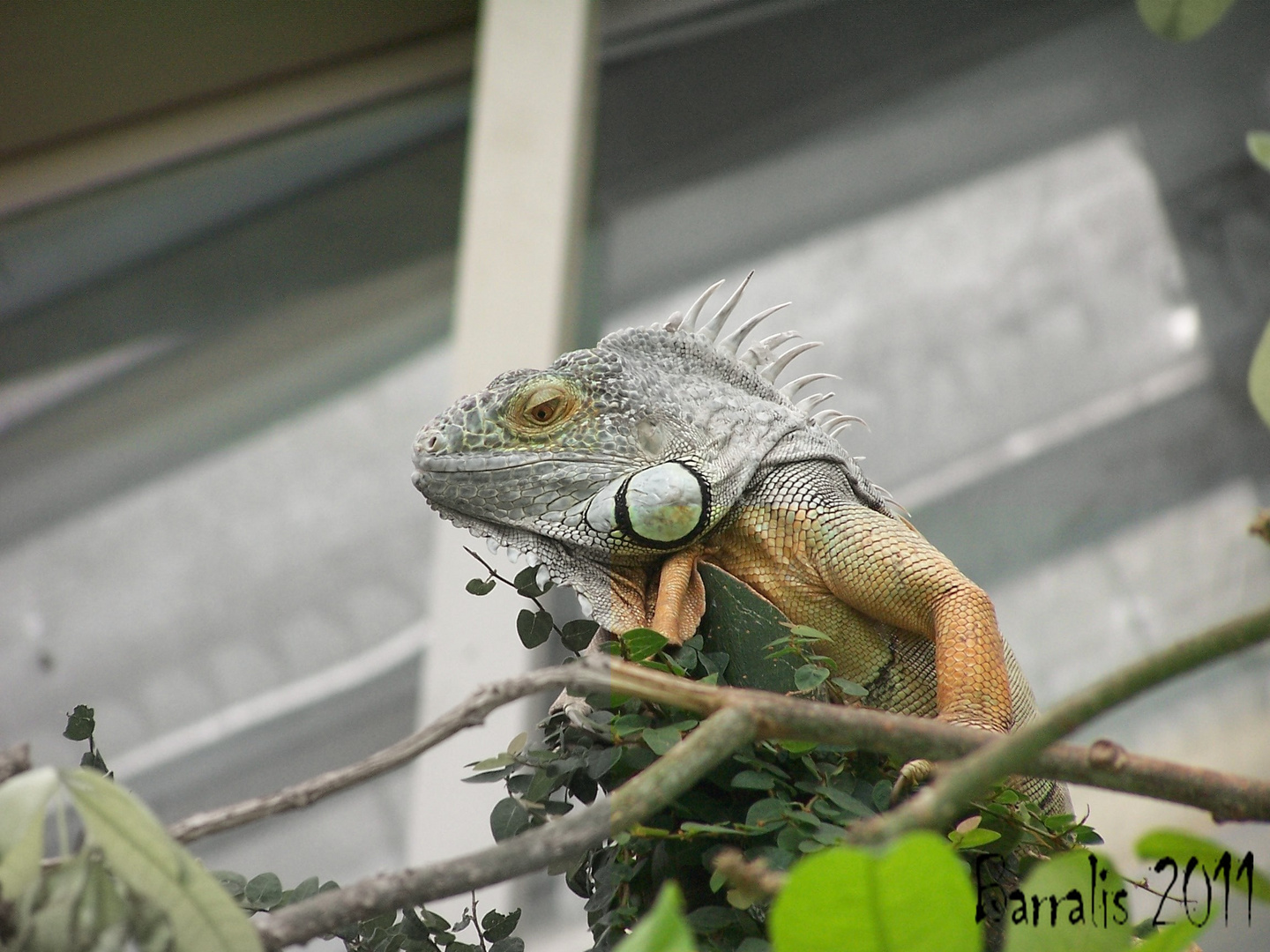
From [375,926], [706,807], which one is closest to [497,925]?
[375,926]

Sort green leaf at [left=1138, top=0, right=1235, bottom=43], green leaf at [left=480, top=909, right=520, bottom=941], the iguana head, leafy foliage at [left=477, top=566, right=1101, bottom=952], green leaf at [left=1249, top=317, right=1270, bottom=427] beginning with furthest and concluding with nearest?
1. the iguana head
2. green leaf at [left=480, top=909, right=520, bottom=941]
3. leafy foliage at [left=477, top=566, right=1101, bottom=952]
4. green leaf at [left=1138, top=0, right=1235, bottom=43]
5. green leaf at [left=1249, top=317, right=1270, bottom=427]

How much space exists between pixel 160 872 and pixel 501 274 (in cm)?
286

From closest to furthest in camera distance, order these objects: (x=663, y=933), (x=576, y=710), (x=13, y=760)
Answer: (x=663, y=933), (x=13, y=760), (x=576, y=710)

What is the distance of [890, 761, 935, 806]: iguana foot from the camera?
0.87 m

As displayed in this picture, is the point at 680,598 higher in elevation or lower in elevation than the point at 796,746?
higher

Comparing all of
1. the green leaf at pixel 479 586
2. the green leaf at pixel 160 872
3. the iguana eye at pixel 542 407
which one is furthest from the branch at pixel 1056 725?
the iguana eye at pixel 542 407

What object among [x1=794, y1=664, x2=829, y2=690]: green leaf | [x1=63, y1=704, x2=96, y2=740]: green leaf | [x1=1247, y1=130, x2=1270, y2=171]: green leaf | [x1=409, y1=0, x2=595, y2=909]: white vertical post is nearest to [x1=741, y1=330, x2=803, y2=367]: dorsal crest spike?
[x1=794, y1=664, x2=829, y2=690]: green leaf

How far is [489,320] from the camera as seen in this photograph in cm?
320

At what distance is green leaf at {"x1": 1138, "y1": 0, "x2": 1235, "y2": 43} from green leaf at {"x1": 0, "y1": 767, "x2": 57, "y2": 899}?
688 millimetres

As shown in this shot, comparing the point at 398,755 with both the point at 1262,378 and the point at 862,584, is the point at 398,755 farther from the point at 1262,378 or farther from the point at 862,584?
the point at 862,584

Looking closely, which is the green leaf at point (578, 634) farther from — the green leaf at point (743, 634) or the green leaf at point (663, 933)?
the green leaf at point (663, 933)

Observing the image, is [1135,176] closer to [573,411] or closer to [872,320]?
[872,320]

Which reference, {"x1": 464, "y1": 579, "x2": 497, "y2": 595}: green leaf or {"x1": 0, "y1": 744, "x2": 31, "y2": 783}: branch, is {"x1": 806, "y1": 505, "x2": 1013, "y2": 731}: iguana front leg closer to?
{"x1": 464, "y1": 579, "x2": 497, "y2": 595}: green leaf

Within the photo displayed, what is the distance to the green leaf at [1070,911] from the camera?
43 centimetres
